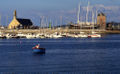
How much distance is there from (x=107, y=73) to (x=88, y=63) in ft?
30.8

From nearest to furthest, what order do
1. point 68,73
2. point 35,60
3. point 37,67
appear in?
point 68,73
point 37,67
point 35,60

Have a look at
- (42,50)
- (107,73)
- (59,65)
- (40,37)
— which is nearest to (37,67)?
(59,65)

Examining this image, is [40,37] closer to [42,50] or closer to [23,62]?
[42,50]

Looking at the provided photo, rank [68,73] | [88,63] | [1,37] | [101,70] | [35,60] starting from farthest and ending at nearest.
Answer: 1. [1,37]
2. [35,60]
3. [88,63]
4. [101,70]
5. [68,73]

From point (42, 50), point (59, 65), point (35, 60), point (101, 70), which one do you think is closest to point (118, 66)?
point (101, 70)

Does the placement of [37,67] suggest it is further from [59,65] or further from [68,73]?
[68,73]

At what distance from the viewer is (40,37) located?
155750 mm

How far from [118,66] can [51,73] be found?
10261 millimetres

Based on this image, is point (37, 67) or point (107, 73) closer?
point (107, 73)

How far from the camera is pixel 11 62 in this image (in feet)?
172

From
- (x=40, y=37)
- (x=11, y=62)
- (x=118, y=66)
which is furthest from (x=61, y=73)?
(x=40, y=37)

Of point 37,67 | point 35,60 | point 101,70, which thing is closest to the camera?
point 101,70

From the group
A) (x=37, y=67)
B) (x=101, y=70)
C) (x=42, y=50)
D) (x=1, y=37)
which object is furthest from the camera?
(x=1, y=37)

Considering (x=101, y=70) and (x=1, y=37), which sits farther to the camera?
(x=1, y=37)
